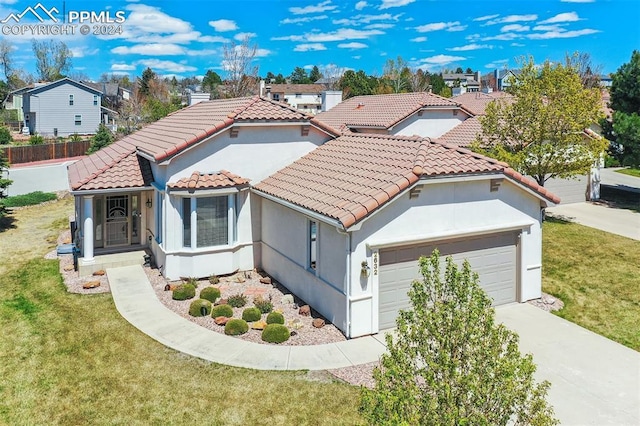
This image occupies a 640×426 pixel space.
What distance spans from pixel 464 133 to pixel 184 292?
18.5m

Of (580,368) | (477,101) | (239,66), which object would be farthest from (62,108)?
(580,368)

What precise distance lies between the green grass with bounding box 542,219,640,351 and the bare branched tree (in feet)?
141

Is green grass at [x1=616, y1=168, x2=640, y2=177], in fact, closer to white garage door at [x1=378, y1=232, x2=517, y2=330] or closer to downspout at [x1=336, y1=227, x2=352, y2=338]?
white garage door at [x1=378, y1=232, x2=517, y2=330]

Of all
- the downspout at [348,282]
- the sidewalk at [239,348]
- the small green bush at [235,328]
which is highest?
the downspout at [348,282]

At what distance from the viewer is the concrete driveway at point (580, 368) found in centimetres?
832

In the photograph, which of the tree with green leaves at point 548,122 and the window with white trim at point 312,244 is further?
the tree with green leaves at point 548,122

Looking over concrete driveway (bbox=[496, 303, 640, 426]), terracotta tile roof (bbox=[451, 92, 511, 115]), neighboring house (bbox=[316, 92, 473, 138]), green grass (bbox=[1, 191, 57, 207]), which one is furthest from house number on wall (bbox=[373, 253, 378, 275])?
terracotta tile roof (bbox=[451, 92, 511, 115])

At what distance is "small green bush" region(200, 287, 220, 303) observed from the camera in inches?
532

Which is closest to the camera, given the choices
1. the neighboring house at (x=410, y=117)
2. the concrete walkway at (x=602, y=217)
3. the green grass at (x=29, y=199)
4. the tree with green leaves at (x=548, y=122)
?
the tree with green leaves at (x=548, y=122)

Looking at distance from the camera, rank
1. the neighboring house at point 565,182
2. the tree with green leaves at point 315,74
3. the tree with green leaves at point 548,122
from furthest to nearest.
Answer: the tree with green leaves at point 315,74 → the neighboring house at point 565,182 → the tree with green leaves at point 548,122

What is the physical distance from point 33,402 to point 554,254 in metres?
16.0

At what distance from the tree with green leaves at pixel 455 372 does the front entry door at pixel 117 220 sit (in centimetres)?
1461

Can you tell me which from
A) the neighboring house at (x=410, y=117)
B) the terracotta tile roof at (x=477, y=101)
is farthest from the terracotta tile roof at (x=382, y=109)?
the terracotta tile roof at (x=477, y=101)

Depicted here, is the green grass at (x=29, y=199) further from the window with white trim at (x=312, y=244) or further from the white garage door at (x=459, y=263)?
the white garage door at (x=459, y=263)
